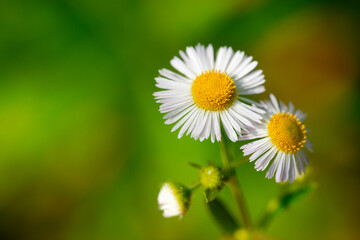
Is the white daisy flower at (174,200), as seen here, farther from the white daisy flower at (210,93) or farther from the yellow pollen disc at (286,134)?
the yellow pollen disc at (286,134)

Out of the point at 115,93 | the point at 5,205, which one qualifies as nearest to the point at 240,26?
the point at 115,93

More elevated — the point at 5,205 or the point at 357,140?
the point at 5,205

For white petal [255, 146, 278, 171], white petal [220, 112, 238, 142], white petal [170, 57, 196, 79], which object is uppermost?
white petal [170, 57, 196, 79]

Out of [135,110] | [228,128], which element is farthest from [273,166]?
[135,110]

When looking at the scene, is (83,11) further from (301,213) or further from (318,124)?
(301,213)

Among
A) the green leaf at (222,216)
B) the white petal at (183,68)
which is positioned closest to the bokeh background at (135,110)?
the green leaf at (222,216)

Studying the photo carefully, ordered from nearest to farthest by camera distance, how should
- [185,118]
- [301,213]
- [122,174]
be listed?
[185,118], [301,213], [122,174]

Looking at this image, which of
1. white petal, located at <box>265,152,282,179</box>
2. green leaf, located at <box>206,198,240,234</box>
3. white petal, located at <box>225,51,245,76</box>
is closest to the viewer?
white petal, located at <box>265,152,282,179</box>

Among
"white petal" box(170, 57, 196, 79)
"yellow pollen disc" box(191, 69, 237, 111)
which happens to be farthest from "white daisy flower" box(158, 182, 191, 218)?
"white petal" box(170, 57, 196, 79)

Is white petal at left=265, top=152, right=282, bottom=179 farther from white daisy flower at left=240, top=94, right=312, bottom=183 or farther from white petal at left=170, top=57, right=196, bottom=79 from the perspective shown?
white petal at left=170, top=57, right=196, bottom=79
